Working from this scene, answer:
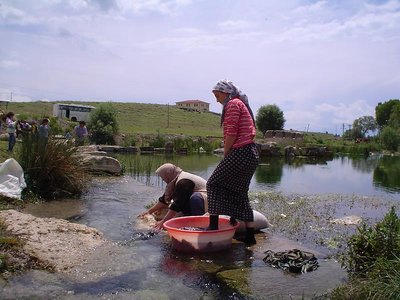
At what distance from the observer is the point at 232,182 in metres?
5.15

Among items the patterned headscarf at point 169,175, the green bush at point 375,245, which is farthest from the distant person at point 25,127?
the green bush at point 375,245

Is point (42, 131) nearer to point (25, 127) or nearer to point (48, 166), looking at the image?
point (48, 166)

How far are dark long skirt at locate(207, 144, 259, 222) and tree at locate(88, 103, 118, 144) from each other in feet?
98.0

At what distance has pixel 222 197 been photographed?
5164 millimetres

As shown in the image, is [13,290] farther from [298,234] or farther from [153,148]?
[153,148]

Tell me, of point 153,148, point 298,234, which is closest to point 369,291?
point 298,234

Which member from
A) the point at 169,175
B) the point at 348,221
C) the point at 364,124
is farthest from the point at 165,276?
the point at 364,124

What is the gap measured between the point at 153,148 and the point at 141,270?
97.4 feet

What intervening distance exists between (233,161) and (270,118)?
5578 cm

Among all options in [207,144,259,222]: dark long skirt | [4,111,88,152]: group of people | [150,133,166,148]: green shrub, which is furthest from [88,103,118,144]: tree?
[207,144,259,222]: dark long skirt

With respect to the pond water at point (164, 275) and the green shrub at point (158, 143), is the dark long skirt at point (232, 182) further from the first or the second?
the green shrub at point (158, 143)

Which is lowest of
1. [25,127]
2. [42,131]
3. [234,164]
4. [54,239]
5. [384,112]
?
[54,239]

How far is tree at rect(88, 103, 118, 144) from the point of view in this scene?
115ft

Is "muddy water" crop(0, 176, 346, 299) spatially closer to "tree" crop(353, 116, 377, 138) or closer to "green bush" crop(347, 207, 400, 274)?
"green bush" crop(347, 207, 400, 274)
